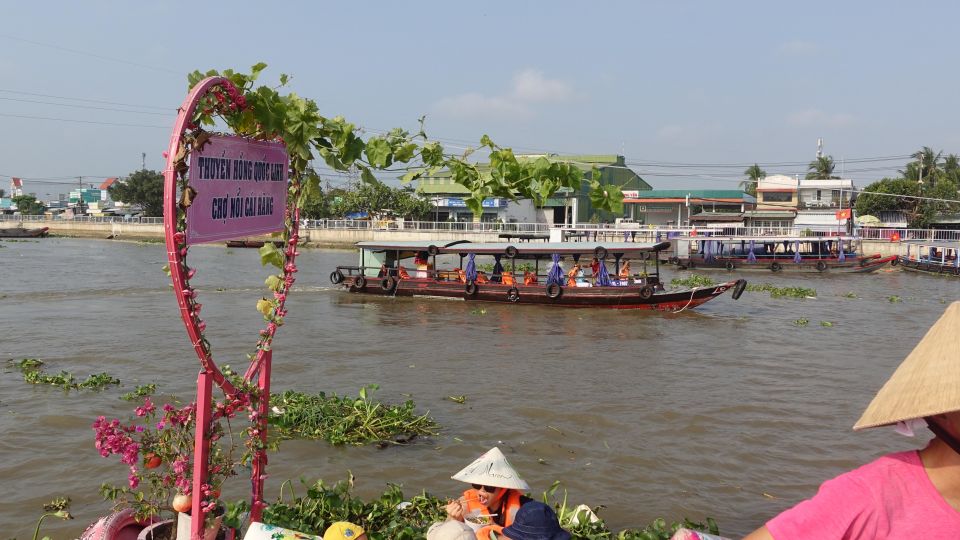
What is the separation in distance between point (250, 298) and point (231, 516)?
1860 centimetres

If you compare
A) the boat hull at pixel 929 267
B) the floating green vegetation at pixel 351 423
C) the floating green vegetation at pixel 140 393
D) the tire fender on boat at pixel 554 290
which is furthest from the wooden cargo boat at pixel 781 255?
the floating green vegetation at pixel 140 393

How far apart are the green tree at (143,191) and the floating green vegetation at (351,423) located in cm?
6651

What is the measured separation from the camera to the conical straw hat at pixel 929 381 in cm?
160

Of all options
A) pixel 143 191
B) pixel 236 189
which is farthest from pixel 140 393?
pixel 143 191

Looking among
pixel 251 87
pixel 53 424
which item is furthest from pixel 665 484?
pixel 53 424

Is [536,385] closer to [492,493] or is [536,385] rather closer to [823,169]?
[492,493]

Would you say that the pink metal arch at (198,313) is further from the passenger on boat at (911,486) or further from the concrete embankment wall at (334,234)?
the concrete embankment wall at (334,234)

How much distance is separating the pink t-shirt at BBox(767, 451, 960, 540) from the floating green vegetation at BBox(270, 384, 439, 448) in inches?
253

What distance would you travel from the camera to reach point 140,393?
965cm

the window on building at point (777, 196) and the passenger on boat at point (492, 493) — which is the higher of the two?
the window on building at point (777, 196)

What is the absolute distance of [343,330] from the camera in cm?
1612

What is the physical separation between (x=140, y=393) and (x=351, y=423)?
3.42 meters

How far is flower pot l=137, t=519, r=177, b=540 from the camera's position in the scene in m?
3.75

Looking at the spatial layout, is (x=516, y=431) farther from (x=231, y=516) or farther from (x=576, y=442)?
(x=231, y=516)
